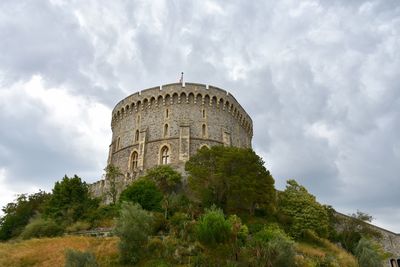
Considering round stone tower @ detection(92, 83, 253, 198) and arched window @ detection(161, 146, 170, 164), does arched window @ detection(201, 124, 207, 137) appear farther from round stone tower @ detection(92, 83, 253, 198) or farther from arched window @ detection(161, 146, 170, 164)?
arched window @ detection(161, 146, 170, 164)

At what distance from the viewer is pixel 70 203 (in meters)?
27.0

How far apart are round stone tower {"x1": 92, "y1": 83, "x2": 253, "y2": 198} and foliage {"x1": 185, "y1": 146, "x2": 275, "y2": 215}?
7982 mm

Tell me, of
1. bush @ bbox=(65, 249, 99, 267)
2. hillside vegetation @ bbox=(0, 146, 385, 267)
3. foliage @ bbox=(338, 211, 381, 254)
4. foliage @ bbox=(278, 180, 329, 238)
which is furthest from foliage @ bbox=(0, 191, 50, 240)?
foliage @ bbox=(338, 211, 381, 254)

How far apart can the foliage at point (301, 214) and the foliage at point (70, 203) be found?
1387cm

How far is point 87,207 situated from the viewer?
89.7 feet

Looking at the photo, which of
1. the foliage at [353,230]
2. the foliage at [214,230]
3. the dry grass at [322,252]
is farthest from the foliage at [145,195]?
the foliage at [353,230]

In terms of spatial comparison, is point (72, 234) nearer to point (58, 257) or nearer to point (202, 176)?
point (58, 257)

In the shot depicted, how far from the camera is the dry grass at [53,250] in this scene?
62.6 feet

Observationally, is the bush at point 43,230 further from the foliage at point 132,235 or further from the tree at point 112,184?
the foliage at point 132,235

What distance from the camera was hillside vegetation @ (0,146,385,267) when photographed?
18312 mm

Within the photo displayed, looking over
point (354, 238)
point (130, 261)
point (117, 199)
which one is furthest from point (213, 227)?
point (354, 238)

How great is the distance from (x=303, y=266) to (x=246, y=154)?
8.73 meters

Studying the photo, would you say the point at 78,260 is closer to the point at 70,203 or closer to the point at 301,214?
the point at 70,203

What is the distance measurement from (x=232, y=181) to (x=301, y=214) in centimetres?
631
